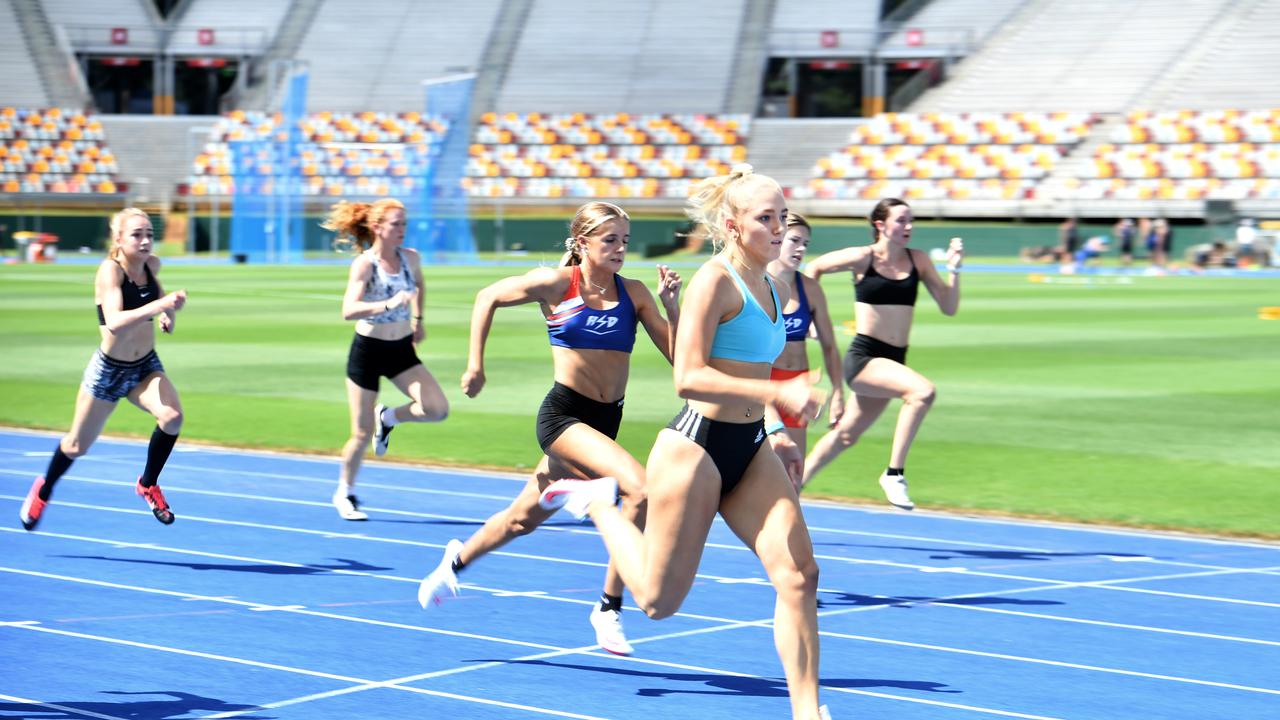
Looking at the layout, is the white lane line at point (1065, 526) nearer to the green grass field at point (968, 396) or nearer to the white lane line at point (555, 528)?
the green grass field at point (968, 396)

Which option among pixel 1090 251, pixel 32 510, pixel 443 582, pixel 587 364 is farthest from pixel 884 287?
pixel 1090 251

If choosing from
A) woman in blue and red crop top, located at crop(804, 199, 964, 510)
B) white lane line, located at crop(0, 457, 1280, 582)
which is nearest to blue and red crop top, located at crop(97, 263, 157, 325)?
white lane line, located at crop(0, 457, 1280, 582)

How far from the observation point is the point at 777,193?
604 centimetres

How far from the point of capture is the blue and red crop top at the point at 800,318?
9805mm

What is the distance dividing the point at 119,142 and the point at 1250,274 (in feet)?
149

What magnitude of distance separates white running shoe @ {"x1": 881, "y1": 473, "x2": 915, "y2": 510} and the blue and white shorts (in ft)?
15.5

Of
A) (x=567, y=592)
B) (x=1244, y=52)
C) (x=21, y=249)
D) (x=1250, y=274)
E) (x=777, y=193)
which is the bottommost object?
(x=21, y=249)

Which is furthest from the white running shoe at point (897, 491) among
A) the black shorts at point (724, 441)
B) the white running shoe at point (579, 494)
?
the black shorts at point (724, 441)

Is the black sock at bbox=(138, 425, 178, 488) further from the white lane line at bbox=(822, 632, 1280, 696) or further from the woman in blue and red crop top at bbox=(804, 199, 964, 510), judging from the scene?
the white lane line at bbox=(822, 632, 1280, 696)

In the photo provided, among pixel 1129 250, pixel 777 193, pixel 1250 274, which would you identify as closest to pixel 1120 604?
pixel 777 193

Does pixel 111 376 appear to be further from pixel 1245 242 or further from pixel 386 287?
pixel 1245 242

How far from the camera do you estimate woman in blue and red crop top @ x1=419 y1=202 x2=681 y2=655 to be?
299 inches

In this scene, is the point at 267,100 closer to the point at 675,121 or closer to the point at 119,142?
the point at 119,142

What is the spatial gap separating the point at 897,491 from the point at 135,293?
5.03 meters
